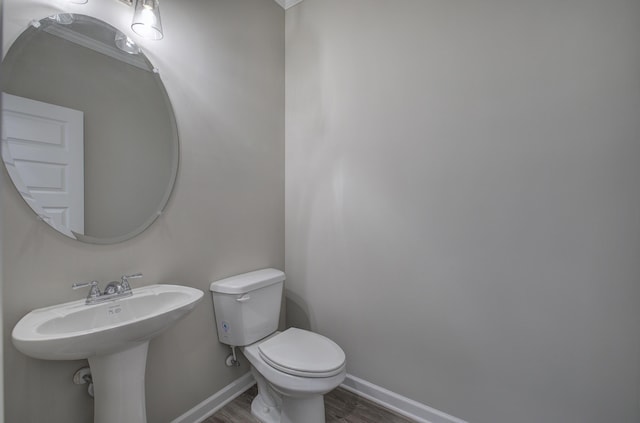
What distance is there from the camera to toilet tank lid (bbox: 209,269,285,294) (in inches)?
63.8

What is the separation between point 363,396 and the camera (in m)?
1.83

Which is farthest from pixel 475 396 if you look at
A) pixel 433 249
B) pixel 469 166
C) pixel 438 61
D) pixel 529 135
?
pixel 438 61

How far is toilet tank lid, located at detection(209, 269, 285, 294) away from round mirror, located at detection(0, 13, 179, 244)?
0.52 metres

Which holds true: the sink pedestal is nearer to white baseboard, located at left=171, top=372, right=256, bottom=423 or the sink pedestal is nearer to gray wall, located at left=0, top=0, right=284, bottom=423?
gray wall, located at left=0, top=0, right=284, bottom=423

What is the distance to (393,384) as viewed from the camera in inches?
68.2

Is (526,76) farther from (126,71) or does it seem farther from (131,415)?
(131,415)

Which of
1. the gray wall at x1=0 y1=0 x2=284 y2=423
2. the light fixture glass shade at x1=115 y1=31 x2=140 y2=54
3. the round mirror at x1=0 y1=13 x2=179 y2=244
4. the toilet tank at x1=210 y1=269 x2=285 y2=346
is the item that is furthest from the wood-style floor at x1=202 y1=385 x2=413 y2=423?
the light fixture glass shade at x1=115 y1=31 x2=140 y2=54

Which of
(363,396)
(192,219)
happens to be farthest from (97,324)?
(363,396)

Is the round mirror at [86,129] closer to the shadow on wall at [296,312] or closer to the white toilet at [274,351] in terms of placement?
the white toilet at [274,351]

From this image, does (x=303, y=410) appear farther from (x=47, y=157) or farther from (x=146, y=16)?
(x=146, y=16)

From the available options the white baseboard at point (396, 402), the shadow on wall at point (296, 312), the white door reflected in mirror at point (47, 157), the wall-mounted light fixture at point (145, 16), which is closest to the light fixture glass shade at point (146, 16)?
the wall-mounted light fixture at point (145, 16)

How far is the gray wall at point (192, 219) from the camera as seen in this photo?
1066 mm

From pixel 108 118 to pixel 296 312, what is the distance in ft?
5.33

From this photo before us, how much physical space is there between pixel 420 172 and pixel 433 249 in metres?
0.43
